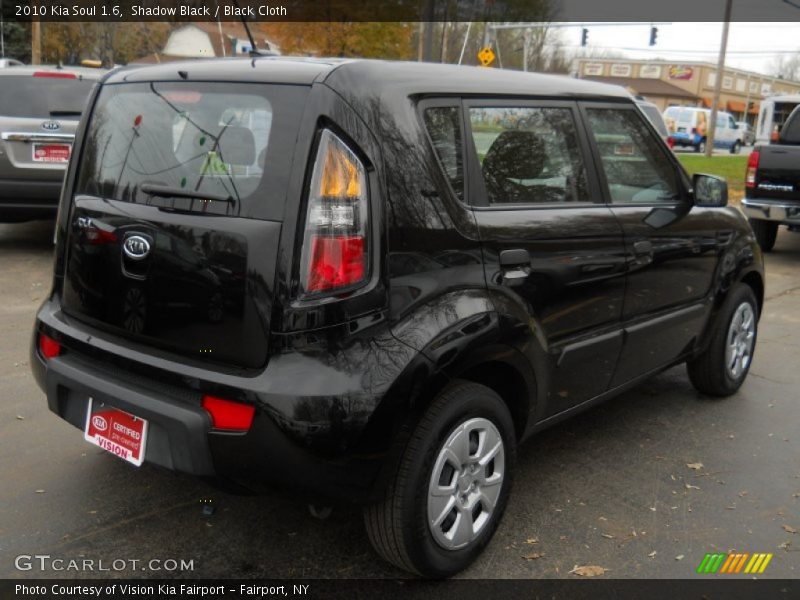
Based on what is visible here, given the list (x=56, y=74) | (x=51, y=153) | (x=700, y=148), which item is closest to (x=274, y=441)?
(x=51, y=153)

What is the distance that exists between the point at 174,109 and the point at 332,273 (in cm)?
89

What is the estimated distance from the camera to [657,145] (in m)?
4.05

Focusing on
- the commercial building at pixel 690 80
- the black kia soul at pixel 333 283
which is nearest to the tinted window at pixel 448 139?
the black kia soul at pixel 333 283

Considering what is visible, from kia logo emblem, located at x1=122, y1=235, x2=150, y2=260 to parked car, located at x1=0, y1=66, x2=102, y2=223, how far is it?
16.9 ft

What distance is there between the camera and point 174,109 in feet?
9.17

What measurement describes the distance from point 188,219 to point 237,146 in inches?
11.3

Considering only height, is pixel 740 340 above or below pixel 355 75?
below

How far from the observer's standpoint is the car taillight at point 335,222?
2441mm

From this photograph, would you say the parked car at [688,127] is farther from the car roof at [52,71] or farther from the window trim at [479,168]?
the window trim at [479,168]

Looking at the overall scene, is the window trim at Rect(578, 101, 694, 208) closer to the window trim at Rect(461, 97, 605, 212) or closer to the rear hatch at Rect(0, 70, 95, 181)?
the window trim at Rect(461, 97, 605, 212)

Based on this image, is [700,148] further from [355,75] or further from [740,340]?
[355,75]

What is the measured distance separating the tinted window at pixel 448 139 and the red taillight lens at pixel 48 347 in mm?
1582

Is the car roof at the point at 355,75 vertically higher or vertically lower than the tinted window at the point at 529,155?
higher

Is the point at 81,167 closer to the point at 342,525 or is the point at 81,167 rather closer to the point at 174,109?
the point at 174,109
